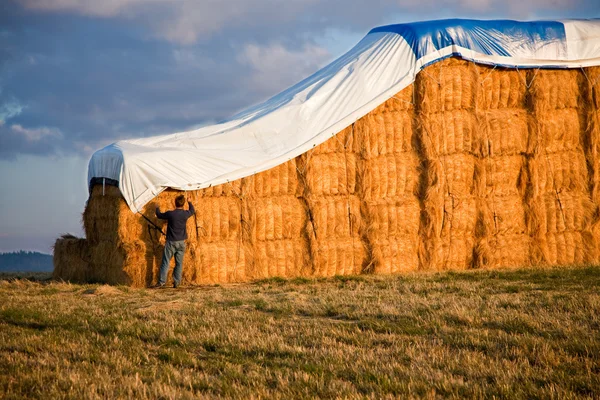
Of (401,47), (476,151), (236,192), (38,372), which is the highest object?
(401,47)

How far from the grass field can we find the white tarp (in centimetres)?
299

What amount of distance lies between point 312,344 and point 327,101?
8433mm

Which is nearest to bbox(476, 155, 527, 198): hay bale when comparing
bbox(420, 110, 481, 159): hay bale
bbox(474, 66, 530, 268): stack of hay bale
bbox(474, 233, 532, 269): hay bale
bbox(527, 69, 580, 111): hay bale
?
bbox(474, 66, 530, 268): stack of hay bale

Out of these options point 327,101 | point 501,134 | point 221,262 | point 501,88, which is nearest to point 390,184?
point 327,101

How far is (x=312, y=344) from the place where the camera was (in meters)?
6.35

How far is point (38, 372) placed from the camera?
212 inches

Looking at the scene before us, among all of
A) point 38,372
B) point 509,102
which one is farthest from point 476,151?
point 38,372

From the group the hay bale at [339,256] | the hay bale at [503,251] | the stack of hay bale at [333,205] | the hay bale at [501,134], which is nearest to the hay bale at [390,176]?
the stack of hay bale at [333,205]

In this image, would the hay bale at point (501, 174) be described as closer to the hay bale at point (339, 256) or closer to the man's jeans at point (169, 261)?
the hay bale at point (339, 256)

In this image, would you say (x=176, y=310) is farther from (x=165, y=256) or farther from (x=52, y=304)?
(x=165, y=256)

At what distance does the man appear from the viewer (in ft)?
39.3

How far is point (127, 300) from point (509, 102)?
29.1 feet

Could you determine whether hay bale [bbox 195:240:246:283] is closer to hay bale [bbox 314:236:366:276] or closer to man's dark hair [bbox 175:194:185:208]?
man's dark hair [bbox 175:194:185:208]

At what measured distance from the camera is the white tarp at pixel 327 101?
12594mm
